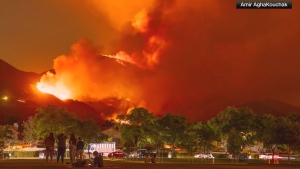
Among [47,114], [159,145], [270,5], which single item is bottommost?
[159,145]

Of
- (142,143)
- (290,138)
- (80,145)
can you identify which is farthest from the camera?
(142,143)

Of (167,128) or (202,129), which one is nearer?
(202,129)

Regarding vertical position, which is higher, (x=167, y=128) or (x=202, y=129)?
(x=167, y=128)

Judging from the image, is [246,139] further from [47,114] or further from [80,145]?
[80,145]

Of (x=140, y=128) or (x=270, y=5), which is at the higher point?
(x=270, y=5)

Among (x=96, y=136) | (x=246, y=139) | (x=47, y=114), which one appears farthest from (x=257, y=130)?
(x=47, y=114)

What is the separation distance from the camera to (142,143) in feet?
366

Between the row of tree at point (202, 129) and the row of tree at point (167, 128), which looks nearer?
the row of tree at point (202, 129)

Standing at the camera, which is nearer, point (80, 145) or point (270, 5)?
point (80, 145)

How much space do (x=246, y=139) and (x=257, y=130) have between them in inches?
133

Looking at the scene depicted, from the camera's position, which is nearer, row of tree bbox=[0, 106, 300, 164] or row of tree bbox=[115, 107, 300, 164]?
row of tree bbox=[115, 107, 300, 164]

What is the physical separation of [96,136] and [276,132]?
45375mm

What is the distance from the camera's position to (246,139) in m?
102

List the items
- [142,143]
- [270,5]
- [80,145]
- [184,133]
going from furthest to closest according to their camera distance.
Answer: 1. [142,143]
2. [184,133]
3. [270,5]
4. [80,145]
